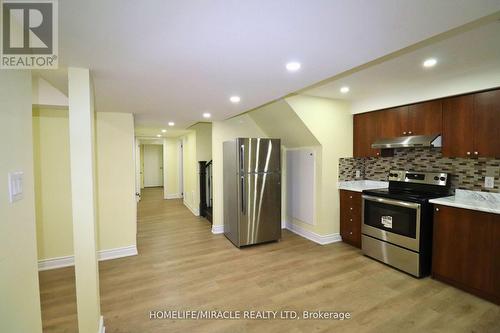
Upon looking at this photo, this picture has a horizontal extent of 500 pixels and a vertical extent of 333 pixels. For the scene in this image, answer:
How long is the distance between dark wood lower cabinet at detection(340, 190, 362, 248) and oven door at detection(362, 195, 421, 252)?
24 centimetres

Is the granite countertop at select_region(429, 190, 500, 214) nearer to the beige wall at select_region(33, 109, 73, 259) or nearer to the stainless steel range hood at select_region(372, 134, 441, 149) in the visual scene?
the stainless steel range hood at select_region(372, 134, 441, 149)

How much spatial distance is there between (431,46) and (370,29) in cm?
109

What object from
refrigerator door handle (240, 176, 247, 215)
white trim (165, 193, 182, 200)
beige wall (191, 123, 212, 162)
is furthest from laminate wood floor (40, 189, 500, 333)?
white trim (165, 193, 182, 200)

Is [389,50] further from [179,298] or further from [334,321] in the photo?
[179,298]

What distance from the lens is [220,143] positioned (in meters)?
4.65

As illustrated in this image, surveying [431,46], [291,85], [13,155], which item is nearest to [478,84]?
[431,46]

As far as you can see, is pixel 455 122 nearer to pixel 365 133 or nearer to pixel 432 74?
pixel 432 74

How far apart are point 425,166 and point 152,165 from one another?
11100 millimetres

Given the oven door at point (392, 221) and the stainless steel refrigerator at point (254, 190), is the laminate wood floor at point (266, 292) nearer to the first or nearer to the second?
the stainless steel refrigerator at point (254, 190)

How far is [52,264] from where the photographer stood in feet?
10.7

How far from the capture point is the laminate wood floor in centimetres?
211

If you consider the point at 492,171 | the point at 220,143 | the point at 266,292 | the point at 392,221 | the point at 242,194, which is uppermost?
the point at 220,143

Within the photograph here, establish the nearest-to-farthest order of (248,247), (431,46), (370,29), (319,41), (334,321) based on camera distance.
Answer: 1. (370,29)
2. (319,41)
3. (431,46)
4. (334,321)
5. (248,247)

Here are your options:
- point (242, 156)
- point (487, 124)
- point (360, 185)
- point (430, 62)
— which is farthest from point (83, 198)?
point (487, 124)
